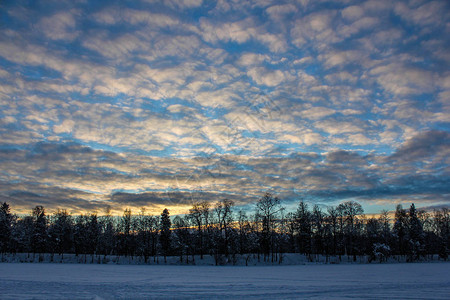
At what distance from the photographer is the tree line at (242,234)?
244ft

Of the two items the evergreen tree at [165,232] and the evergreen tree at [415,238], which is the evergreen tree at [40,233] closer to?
the evergreen tree at [165,232]

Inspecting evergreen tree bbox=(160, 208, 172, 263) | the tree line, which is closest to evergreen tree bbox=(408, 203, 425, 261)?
the tree line

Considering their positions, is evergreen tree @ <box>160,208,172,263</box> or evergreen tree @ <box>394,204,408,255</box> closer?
evergreen tree @ <box>160,208,172,263</box>

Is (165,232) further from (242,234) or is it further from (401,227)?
(401,227)

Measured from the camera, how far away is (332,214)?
3366 inches

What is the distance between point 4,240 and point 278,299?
93.2 metres

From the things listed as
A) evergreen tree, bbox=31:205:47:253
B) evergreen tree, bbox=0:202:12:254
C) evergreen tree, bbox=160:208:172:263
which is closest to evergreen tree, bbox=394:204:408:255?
evergreen tree, bbox=160:208:172:263

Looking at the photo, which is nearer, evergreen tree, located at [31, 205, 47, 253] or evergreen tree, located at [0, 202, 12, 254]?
evergreen tree, located at [0, 202, 12, 254]

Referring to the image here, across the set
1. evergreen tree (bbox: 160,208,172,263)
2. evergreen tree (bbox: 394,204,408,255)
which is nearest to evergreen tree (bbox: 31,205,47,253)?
evergreen tree (bbox: 160,208,172,263)

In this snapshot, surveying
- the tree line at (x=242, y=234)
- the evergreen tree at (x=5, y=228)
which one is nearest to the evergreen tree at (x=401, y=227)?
the tree line at (x=242, y=234)

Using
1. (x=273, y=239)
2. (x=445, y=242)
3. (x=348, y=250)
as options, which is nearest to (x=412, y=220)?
(x=445, y=242)

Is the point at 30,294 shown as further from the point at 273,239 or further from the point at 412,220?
the point at 412,220

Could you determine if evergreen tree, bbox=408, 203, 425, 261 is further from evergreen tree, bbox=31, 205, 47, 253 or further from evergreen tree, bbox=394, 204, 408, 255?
evergreen tree, bbox=31, 205, 47, 253

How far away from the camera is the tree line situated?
244 feet
